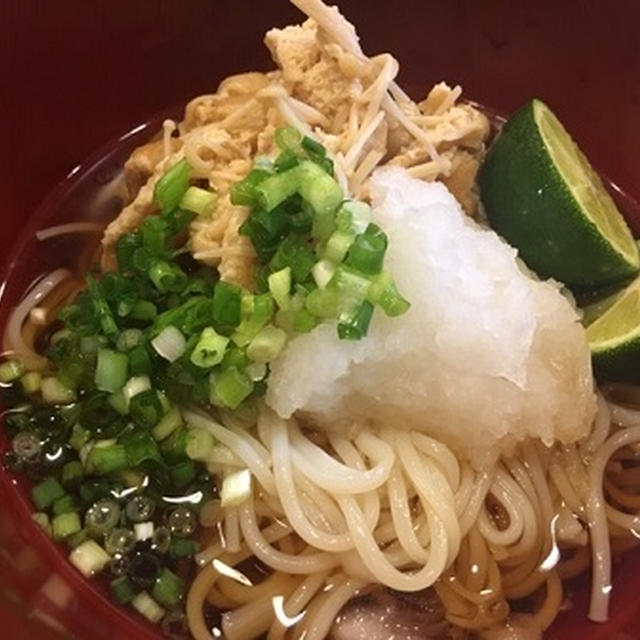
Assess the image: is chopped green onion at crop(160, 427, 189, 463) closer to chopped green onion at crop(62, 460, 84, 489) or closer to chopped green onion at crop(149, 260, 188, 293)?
chopped green onion at crop(62, 460, 84, 489)

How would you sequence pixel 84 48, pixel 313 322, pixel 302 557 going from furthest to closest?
pixel 84 48
pixel 302 557
pixel 313 322

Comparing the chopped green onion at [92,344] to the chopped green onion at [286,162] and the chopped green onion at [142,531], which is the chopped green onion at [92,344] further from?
the chopped green onion at [286,162]

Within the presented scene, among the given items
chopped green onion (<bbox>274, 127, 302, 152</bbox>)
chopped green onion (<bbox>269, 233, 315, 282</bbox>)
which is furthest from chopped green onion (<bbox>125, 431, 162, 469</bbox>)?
chopped green onion (<bbox>274, 127, 302, 152</bbox>)

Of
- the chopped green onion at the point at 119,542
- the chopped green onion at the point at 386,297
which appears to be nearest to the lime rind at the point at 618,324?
the chopped green onion at the point at 386,297

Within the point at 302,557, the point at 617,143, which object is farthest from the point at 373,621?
the point at 617,143

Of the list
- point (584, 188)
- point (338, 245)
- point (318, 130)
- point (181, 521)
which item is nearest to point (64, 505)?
point (181, 521)

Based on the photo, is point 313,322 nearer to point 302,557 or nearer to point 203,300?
point 203,300
